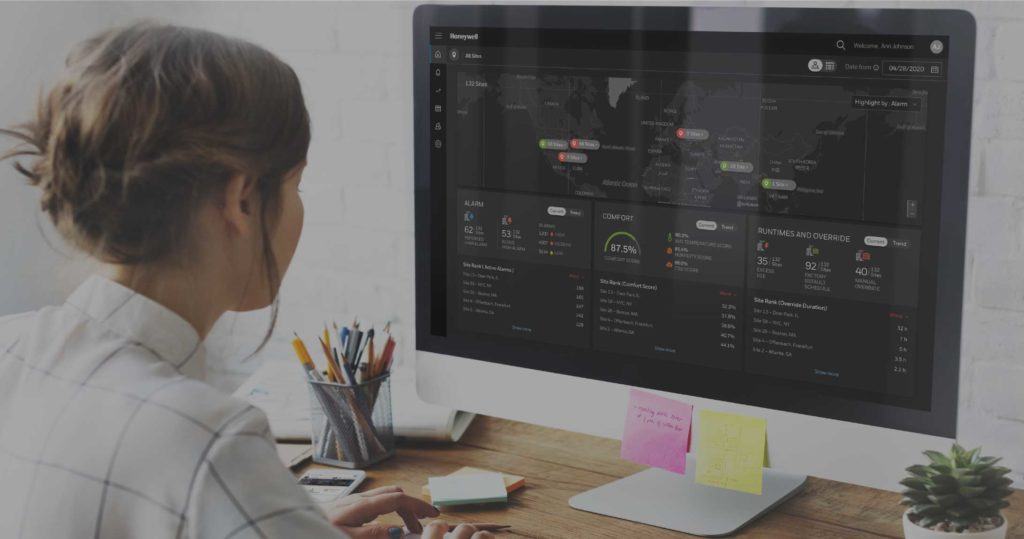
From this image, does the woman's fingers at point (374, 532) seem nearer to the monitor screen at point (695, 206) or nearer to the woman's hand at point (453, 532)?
the woman's hand at point (453, 532)

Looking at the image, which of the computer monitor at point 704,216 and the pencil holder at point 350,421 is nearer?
the computer monitor at point 704,216

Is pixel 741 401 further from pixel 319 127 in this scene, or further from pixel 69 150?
pixel 319 127

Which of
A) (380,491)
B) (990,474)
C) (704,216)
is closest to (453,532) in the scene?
(380,491)

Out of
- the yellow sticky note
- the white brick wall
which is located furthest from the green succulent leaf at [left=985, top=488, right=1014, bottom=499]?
the white brick wall

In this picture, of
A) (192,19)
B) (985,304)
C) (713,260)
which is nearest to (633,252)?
(713,260)

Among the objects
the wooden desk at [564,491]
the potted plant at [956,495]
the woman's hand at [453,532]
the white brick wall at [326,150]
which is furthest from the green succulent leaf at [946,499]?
the white brick wall at [326,150]

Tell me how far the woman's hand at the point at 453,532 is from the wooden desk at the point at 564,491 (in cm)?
7

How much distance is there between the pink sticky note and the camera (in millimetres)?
1271

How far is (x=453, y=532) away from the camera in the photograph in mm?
1194

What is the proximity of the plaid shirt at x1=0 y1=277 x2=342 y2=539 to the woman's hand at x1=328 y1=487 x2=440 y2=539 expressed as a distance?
0.34 metres

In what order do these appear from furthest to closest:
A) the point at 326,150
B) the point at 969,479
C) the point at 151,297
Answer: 1. the point at 326,150
2. the point at 969,479
3. the point at 151,297

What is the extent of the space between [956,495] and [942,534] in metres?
0.04

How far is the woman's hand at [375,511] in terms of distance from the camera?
4.02 ft

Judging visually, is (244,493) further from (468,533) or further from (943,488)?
(943,488)
